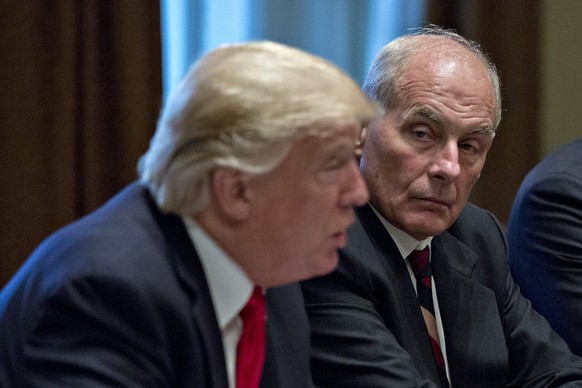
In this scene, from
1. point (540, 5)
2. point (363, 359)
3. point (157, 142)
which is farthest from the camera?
point (540, 5)

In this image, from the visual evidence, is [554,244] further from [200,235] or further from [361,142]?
[200,235]

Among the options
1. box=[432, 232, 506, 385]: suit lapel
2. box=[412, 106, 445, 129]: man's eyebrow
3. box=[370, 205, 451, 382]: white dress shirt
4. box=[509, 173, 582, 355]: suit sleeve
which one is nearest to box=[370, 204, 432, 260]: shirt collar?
box=[370, 205, 451, 382]: white dress shirt

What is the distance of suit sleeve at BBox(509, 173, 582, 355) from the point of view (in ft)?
8.63

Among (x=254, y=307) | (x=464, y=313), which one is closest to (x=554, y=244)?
(x=464, y=313)

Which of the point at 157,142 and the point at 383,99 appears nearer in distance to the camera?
the point at 157,142

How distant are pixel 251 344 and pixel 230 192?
1.07 ft

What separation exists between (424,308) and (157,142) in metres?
1.05

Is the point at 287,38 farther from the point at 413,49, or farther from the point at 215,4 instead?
the point at 413,49

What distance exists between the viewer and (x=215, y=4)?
3764 millimetres

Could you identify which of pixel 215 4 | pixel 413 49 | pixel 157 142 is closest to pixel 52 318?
pixel 157 142

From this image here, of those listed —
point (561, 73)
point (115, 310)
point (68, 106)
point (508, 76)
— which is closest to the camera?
point (115, 310)

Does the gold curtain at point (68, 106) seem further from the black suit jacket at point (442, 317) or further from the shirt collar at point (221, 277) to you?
the shirt collar at point (221, 277)

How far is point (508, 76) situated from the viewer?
14.2ft

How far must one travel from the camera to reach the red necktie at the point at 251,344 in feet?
5.29
